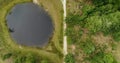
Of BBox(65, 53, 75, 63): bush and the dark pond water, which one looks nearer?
BBox(65, 53, 75, 63): bush

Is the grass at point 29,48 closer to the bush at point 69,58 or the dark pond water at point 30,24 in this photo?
the dark pond water at point 30,24

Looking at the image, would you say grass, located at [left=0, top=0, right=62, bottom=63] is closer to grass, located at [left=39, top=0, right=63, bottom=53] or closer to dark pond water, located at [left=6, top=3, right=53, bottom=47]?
grass, located at [left=39, top=0, right=63, bottom=53]

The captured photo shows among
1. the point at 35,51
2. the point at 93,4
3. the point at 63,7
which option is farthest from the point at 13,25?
the point at 93,4

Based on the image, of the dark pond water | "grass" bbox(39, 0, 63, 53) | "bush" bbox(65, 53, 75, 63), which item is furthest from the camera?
the dark pond water

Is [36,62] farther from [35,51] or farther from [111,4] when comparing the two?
→ [111,4]

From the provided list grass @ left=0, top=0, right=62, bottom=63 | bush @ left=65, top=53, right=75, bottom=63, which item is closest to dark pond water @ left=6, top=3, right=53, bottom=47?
grass @ left=0, top=0, right=62, bottom=63

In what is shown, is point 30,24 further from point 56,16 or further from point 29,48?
point 56,16
